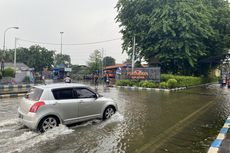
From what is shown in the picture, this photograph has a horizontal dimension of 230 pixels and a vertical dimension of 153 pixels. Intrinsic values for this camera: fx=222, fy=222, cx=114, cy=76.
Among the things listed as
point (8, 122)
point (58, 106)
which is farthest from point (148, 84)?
point (58, 106)

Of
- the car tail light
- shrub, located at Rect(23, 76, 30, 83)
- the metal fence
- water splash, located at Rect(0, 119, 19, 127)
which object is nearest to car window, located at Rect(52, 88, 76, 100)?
the car tail light

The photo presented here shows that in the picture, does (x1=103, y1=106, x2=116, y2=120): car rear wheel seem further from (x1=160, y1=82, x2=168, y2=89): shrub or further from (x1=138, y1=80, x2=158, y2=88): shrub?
(x1=138, y1=80, x2=158, y2=88): shrub

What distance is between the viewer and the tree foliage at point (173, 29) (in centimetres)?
2378

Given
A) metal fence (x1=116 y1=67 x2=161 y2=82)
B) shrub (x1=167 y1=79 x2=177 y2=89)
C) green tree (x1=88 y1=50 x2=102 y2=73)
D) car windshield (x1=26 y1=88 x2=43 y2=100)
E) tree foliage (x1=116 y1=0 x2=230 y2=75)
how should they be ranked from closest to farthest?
car windshield (x1=26 y1=88 x2=43 y2=100) → shrub (x1=167 y1=79 x2=177 y2=89) → tree foliage (x1=116 y1=0 x2=230 y2=75) → metal fence (x1=116 y1=67 x2=161 y2=82) → green tree (x1=88 y1=50 x2=102 y2=73)

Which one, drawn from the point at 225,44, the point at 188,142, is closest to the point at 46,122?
the point at 188,142

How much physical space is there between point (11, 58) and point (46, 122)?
232ft

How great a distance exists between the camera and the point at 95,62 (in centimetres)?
5312

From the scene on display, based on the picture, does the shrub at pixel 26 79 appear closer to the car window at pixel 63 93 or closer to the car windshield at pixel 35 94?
the car windshield at pixel 35 94

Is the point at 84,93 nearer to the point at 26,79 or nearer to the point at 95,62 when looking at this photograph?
the point at 26,79

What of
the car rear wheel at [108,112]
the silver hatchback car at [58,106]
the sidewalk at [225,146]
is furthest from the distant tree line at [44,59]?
the sidewalk at [225,146]

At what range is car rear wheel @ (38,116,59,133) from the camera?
6612 millimetres

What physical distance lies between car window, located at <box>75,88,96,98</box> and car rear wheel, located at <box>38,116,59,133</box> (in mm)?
1193

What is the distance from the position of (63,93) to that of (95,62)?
1814 inches

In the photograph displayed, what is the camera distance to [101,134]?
6.66m
